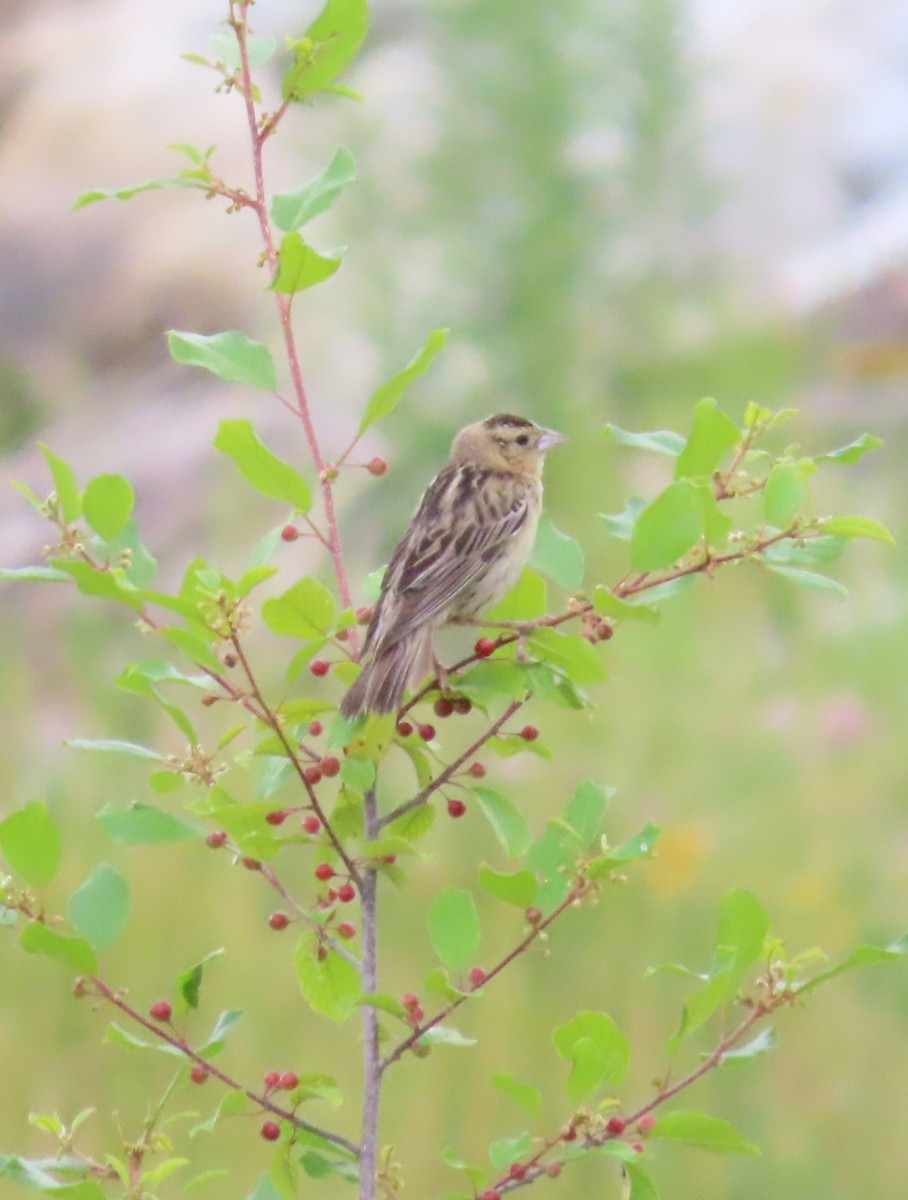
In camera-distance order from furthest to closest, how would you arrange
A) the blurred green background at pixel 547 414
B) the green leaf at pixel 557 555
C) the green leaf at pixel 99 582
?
the blurred green background at pixel 547 414 → the green leaf at pixel 557 555 → the green leaf at pixel 99 582

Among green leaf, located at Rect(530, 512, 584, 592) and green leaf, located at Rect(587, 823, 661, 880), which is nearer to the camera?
green leaf, located at Rect(587, 823, 661, 880)

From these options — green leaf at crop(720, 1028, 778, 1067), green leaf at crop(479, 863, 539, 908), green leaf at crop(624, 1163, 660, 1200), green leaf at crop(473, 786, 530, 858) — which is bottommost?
green leaf at crop(624, 1163, 660, 1200)

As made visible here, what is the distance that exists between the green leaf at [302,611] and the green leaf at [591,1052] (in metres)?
0.33

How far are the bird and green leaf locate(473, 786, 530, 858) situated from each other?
0.10m

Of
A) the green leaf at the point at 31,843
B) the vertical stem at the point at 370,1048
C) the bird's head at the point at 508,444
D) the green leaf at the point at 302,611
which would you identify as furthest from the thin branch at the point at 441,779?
the bird's head at the point at 508,444

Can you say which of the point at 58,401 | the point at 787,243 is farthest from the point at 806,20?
the point at 58,401

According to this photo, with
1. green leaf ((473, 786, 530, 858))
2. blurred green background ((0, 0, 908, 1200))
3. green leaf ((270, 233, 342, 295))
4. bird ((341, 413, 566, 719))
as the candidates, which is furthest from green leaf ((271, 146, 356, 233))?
blurred green background ((0, 0, 908, 1200))

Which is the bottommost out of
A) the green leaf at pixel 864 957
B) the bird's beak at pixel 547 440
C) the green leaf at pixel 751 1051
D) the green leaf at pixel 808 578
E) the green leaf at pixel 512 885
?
the green leaf at pixel 751 1051

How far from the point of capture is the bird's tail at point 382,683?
1.22 meters

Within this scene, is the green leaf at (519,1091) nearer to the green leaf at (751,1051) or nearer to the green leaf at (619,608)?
the green leaf at (751,1051)

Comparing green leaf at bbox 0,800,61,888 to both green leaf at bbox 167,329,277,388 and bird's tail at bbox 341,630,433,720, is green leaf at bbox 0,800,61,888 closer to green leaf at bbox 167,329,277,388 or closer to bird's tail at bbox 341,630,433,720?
bird's tail at bbox 341,630,433,720

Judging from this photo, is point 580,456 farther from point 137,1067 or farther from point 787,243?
point 787,243

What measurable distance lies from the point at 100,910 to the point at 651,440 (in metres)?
0.53

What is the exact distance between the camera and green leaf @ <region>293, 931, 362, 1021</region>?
1.23 metres
